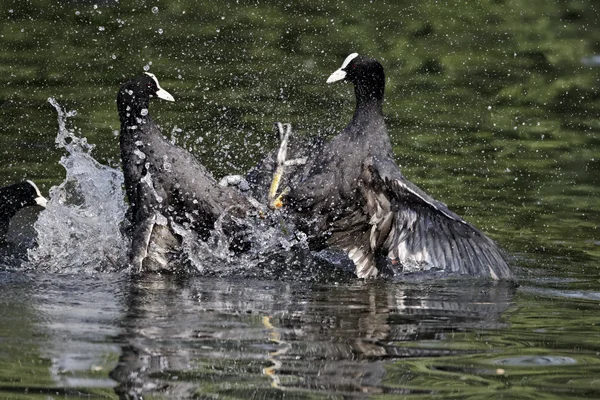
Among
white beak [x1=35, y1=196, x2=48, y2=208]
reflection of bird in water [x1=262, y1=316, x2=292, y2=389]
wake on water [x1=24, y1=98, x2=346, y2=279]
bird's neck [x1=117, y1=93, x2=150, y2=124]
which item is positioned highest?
bird's neck [x1=117, y1=93, x2=150, y2=124]

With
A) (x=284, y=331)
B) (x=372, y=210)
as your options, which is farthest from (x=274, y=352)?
(x=372, y=210)

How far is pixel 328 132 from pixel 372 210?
295 centimetres

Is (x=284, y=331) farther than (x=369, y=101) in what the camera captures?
No

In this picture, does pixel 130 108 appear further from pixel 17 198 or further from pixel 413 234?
pixel 413 234

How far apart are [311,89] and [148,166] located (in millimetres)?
4172

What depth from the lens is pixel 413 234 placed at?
22.5ft

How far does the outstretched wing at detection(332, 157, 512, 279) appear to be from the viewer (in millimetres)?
6605

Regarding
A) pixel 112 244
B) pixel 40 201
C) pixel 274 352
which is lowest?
pixel 274 352

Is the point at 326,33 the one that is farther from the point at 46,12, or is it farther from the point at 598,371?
the point at 598,371

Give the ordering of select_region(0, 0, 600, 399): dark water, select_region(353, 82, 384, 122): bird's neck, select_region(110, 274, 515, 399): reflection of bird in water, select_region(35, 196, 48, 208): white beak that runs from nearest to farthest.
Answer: select_region(110, 274, 515, 399): reflection of bird in water < select_region(0, 0, 600, 399): dark water < select_region(353, 82, 384, 122): bird's neck < select_region(35, 196, 48, 208): white beak

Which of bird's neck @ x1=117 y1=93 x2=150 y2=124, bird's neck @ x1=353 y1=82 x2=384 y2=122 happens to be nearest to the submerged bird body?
bird's neck @ x1=117 y1=93 x2=150 y2=124

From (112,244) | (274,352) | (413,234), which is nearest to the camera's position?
(274,352)

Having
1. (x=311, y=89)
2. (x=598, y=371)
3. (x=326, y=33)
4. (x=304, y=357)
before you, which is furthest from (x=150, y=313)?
(x=326, y=33)

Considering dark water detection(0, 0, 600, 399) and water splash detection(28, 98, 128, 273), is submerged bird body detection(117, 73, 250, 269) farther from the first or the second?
dark water detection(0, 0, 600, 399)
